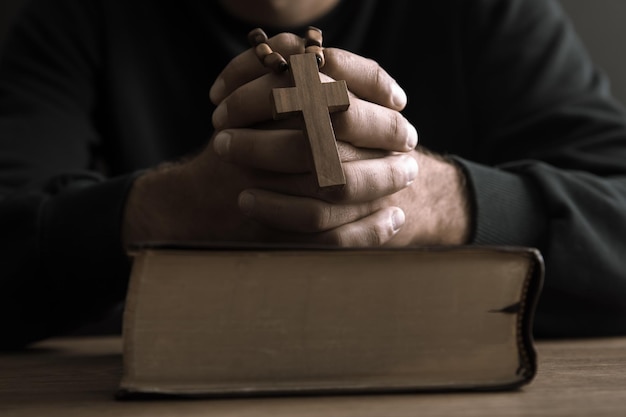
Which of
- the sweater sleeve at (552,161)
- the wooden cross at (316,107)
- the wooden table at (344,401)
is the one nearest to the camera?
the wooden table at (344,401)

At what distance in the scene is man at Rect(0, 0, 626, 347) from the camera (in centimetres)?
78

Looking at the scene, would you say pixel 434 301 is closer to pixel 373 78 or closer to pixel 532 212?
pixel 373 78

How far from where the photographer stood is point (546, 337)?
1.00 metres

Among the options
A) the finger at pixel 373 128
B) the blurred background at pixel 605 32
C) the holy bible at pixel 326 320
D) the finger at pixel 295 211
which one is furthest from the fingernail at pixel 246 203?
the blurred background at pixel 605 32

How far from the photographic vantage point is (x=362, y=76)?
797 mm

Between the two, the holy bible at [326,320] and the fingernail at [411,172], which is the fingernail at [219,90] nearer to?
the fingernail at [411,172]

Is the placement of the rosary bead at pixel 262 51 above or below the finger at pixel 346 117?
above

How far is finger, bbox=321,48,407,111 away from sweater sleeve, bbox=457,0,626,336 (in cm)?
19

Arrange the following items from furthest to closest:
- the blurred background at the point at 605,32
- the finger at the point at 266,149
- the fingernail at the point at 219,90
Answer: the blurred background at the point at 605,32
the fingernail at the point at 219,90
the finger at the point at 266,149

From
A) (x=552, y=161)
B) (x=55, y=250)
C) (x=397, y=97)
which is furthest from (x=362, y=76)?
(x=552, y=161)

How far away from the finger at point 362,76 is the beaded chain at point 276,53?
0.02 m

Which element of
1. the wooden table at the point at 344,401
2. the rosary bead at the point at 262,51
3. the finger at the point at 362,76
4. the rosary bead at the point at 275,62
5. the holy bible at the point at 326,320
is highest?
the rosary bead at the point at 262,51

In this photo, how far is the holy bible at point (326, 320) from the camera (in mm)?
540

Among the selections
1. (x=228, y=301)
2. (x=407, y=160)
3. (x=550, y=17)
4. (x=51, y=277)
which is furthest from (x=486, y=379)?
(x=550, y=17)
